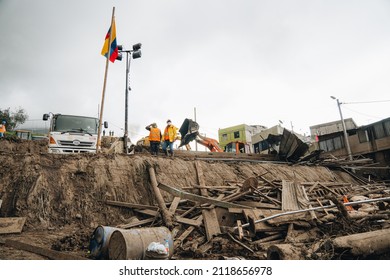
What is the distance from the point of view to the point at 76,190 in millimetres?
7273

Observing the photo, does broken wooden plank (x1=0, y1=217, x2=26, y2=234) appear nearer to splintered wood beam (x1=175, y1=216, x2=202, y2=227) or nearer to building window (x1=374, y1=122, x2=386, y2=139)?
splintered wood beam (x1=175, y1=216, x2=202, y2=227)

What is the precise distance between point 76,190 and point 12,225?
1840 millimetres

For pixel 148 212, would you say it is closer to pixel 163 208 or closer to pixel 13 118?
pixel 163 208

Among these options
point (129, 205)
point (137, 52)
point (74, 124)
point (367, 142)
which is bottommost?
point (129, 205)

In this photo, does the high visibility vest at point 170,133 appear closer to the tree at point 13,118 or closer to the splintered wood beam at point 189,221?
the splintered wood beam at point 189,221

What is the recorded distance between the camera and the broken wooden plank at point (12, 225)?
551 centimetres

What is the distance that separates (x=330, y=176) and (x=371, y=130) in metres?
19.2

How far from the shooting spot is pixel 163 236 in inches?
174

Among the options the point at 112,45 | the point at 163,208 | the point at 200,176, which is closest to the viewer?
the point at 163,208

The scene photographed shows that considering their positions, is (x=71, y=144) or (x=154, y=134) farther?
(x=154, y=134)

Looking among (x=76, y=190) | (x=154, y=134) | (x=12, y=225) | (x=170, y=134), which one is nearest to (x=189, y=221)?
(x=76, y=190)

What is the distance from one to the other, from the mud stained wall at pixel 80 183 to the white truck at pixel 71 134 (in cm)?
128

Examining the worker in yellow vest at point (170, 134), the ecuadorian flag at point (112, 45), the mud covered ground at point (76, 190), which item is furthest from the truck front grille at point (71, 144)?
the ecuadorian flag at point (112, 45)
